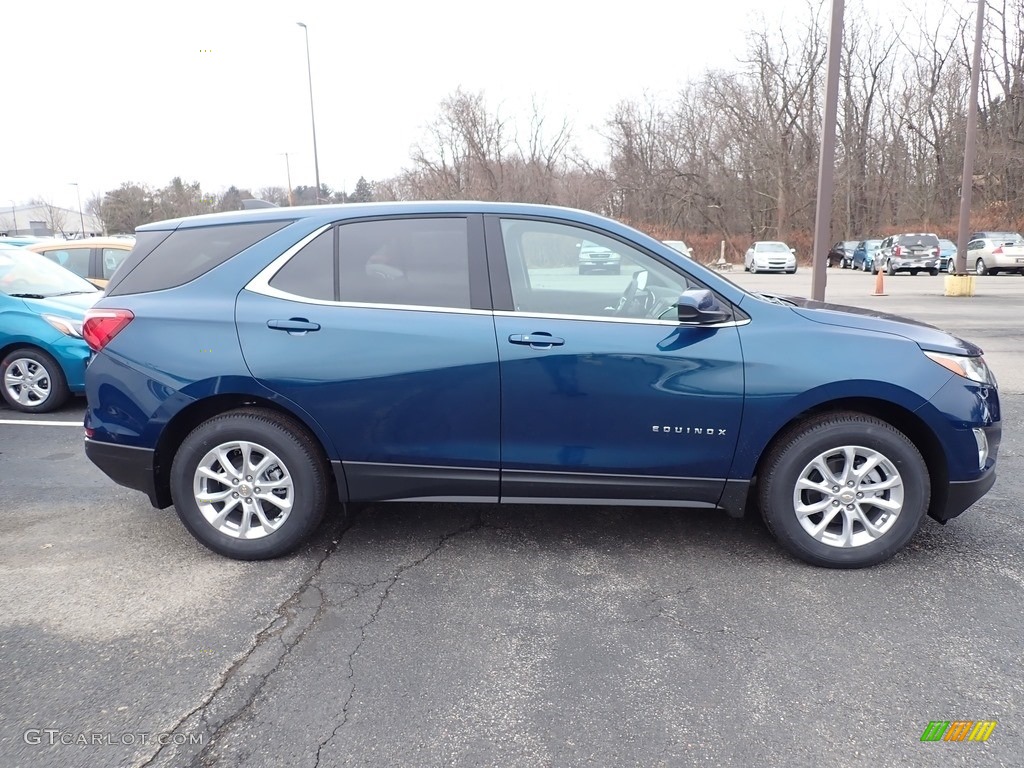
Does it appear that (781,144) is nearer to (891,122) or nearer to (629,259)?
(891,122)

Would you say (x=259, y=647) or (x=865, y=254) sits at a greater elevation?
(x=865, y=254)

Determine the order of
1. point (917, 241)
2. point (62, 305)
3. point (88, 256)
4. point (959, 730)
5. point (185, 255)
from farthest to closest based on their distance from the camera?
point (917, 241)
point (88, 256)
point (62, 305)
point (185, 255)
point (959, 730)

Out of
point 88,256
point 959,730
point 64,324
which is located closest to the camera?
point 959,730

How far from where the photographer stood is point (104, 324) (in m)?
3.78

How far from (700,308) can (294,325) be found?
197cm

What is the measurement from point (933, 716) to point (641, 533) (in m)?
1.77

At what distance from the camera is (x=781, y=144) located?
1844 inches

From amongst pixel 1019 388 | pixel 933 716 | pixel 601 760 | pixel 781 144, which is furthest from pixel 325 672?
pixel 781 144

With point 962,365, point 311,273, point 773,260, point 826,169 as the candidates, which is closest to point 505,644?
point 311,273

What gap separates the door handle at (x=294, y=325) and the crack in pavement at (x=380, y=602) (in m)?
1.28

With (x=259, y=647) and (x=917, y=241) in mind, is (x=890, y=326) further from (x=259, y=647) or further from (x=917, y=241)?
(x=917, y=241)

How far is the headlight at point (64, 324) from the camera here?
717cm

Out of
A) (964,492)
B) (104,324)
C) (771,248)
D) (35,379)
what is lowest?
(964,492)

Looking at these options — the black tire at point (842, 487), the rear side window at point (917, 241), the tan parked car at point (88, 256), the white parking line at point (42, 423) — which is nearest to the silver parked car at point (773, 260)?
the rear side window at point (917, 241)
